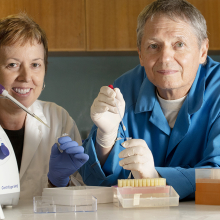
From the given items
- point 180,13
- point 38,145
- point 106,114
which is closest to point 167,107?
point 106,114

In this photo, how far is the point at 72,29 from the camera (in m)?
2.26

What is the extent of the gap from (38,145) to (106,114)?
17.0 inches

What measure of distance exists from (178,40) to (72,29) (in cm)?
129

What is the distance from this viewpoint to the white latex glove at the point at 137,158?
93 cm

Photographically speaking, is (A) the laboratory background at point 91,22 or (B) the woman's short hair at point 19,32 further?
(A) the laboratory background at point 91,22

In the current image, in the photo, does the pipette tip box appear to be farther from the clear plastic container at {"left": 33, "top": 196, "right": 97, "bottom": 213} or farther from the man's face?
the man's face

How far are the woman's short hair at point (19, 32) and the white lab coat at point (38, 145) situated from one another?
0.33m

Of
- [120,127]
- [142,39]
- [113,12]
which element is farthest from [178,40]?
[113,12]

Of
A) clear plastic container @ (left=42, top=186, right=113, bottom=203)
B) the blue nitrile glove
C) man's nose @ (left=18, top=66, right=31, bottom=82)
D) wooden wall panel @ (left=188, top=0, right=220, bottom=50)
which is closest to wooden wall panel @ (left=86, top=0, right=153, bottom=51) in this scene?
wooden wall panel @ (left=188, top=0, right=220, bottom=50)

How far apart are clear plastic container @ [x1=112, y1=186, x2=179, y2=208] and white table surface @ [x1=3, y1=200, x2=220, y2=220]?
0.01 m

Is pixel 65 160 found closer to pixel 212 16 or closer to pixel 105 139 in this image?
pixel 105 139

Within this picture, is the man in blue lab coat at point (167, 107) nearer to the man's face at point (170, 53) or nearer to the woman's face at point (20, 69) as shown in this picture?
the man's face at point (170, 53)

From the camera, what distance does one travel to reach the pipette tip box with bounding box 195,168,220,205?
30.9 inches

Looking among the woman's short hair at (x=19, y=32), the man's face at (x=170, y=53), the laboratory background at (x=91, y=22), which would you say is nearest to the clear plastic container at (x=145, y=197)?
the man's face at (x=170, y=53)
